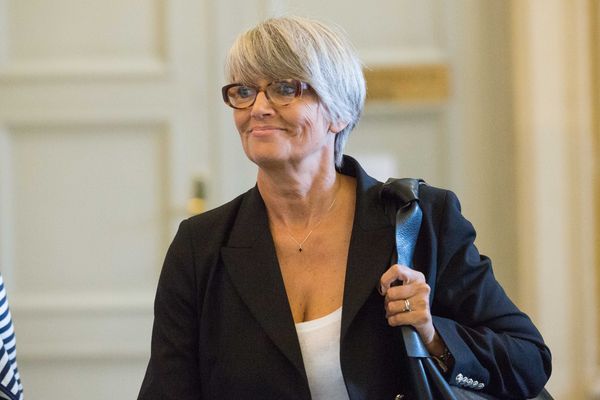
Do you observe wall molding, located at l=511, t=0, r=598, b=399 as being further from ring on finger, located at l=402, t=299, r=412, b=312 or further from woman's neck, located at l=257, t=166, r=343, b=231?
ring on finger, located at l=402, t=299, r=412, b=312

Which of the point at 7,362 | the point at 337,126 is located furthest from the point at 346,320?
the point at 7,362

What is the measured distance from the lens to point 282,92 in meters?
2.04

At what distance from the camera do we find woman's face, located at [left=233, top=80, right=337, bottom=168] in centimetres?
203

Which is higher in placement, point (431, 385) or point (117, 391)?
point (431, 385)

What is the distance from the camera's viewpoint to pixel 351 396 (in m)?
1.93

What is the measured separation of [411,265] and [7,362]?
0.85 metres

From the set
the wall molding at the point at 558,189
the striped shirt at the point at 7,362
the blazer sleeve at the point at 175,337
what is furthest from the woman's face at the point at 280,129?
the wall molding at the point at 558,189

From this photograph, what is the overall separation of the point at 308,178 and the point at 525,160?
5.20ft

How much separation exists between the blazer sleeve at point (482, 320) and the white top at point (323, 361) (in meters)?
0.21

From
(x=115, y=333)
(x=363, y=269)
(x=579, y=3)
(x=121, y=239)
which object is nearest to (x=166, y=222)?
(x=121, y=239)

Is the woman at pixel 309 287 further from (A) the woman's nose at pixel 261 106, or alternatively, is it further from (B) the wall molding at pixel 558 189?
(B) the wall molding at pixel 558 189

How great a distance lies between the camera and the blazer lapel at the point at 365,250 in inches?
78.3

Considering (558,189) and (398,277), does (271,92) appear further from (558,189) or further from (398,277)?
(558,189)

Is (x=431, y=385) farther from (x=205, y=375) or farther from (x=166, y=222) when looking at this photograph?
(x=166, y=222)
